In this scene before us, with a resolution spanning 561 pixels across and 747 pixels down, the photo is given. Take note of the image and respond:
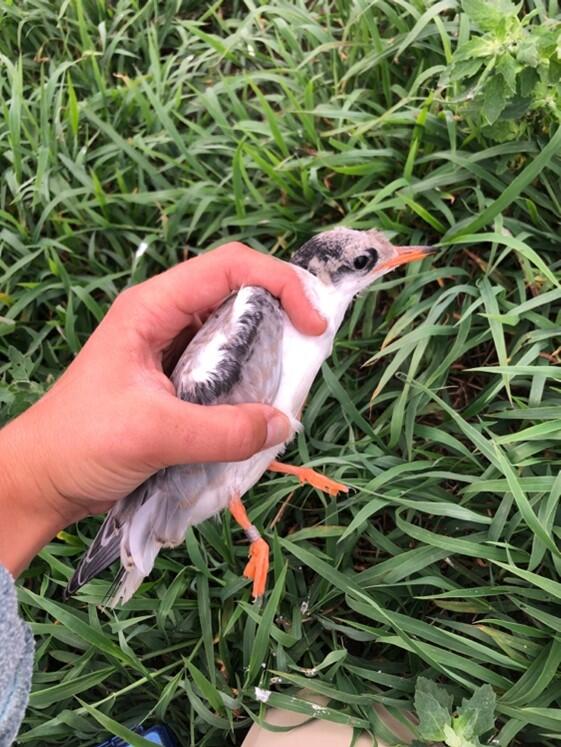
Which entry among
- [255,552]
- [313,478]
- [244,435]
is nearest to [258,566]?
[255,552]

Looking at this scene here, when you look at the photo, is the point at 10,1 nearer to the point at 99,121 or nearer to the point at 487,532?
the point at 99,121

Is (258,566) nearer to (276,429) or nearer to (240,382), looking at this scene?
(276,429)

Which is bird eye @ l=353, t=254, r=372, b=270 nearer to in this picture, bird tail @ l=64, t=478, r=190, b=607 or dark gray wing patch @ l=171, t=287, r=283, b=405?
dark gray wing patch @ l=171, t=287, r=283, b=405

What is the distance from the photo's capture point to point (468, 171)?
7.63 ft

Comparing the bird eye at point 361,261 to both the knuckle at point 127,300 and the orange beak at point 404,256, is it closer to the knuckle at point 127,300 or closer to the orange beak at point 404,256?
the orange beak at point 404,256

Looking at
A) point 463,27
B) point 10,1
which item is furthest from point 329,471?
point 10,1

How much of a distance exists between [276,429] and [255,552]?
471 mm

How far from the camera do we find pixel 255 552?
206 centimetres

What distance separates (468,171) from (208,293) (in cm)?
103

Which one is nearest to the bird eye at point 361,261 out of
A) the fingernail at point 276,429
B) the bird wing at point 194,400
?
the bird wing at point 194,400

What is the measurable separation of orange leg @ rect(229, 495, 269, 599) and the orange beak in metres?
0.82

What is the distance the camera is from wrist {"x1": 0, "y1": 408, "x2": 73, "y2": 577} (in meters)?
1.81

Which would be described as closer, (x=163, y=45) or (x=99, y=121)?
(x=99, y=121)

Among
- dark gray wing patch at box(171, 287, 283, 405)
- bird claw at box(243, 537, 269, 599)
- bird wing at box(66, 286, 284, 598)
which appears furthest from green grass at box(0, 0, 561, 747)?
dark gray wing patch at box(171, 287, 283, 405)
